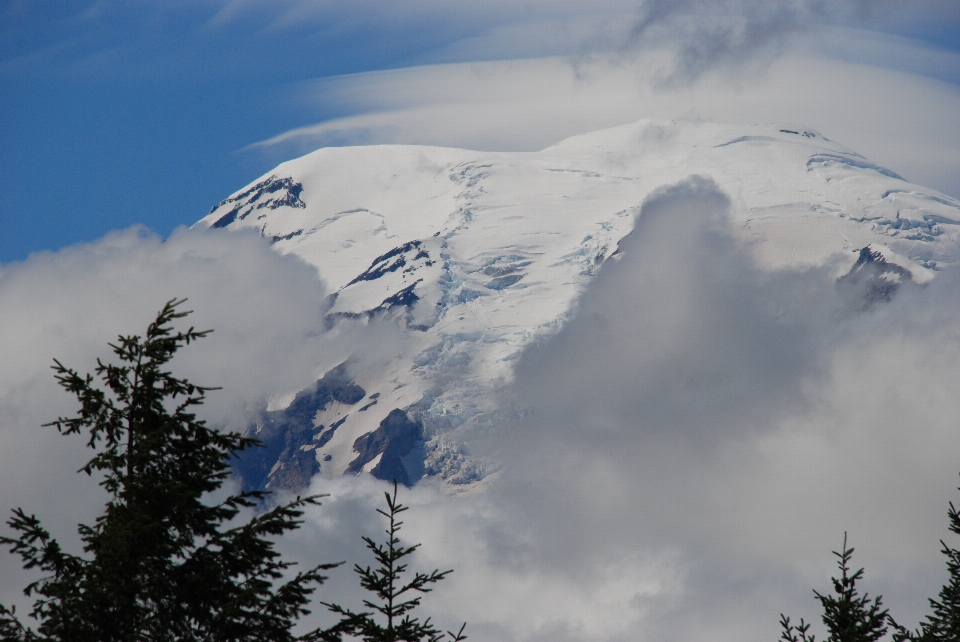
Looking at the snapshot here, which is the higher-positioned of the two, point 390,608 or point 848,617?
point 848,617

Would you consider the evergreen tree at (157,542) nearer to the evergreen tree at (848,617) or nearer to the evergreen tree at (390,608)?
the evergreen tree at (390,608)

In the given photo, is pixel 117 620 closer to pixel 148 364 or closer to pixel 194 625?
pixel 194 625

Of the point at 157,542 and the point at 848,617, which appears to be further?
the point at 848,617

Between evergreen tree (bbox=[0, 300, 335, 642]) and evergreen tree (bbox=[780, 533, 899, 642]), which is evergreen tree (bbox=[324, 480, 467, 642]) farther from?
evergreen tree (bbox=[780, 533, 899, 642])

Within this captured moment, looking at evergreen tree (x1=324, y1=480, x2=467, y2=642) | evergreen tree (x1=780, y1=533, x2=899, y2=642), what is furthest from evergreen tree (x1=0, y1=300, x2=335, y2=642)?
evergreen tree (x1=780, y1=533, x2=899, y2=642)

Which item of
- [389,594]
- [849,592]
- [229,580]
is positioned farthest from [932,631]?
[229,580]

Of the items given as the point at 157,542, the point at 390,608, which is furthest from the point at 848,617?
the point at 157,542

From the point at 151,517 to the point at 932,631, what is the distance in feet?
81.9

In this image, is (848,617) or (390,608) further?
(848,617)

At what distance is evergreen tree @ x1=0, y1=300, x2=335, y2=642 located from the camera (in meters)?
21.3

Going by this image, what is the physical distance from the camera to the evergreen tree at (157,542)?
21.3 metres

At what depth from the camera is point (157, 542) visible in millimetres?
22031

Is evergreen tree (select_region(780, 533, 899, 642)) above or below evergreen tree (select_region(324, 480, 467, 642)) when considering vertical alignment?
above

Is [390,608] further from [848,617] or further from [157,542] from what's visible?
[848,617]
